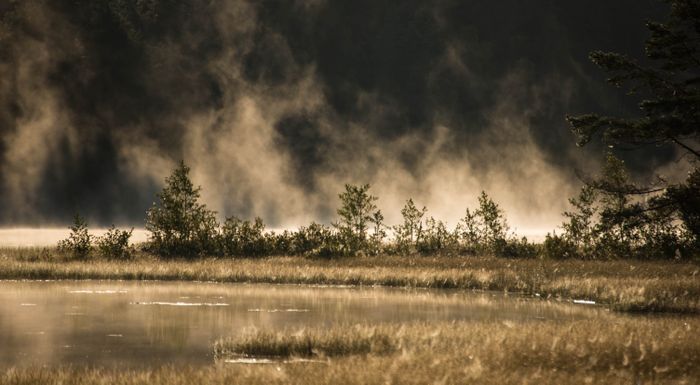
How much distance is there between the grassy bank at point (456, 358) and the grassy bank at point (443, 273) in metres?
15.5

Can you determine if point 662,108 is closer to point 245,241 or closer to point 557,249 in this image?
point 557,249

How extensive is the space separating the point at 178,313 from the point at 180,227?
36066 mm

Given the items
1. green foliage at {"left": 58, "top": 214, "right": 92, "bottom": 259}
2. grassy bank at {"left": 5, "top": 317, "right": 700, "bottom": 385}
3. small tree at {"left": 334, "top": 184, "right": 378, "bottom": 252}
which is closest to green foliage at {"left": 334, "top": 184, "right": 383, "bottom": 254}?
small tree at {"left": 334, "top": 184, "right": 378, "bottom": 252}

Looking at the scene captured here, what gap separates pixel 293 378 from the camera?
18.7 metres

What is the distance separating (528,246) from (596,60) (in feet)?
104

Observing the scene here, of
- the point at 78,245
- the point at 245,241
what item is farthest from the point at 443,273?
the point at 78,245

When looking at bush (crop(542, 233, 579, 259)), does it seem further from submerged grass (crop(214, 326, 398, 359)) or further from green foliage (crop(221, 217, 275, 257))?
submerged grass (crop(214, 326, 398, 359))

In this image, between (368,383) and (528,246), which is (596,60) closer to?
(368,383)

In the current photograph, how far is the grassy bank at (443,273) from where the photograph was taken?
145 ft

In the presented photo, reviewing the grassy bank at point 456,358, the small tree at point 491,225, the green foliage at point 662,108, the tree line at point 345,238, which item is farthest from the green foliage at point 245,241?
the grassy bank at point 456,358

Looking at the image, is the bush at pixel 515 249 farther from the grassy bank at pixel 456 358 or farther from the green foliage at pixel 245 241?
the grassy bank at pixel 456 358

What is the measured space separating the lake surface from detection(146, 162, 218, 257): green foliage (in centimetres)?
1909

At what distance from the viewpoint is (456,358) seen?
2117 centimetres

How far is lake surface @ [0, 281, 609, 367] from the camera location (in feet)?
83.8
